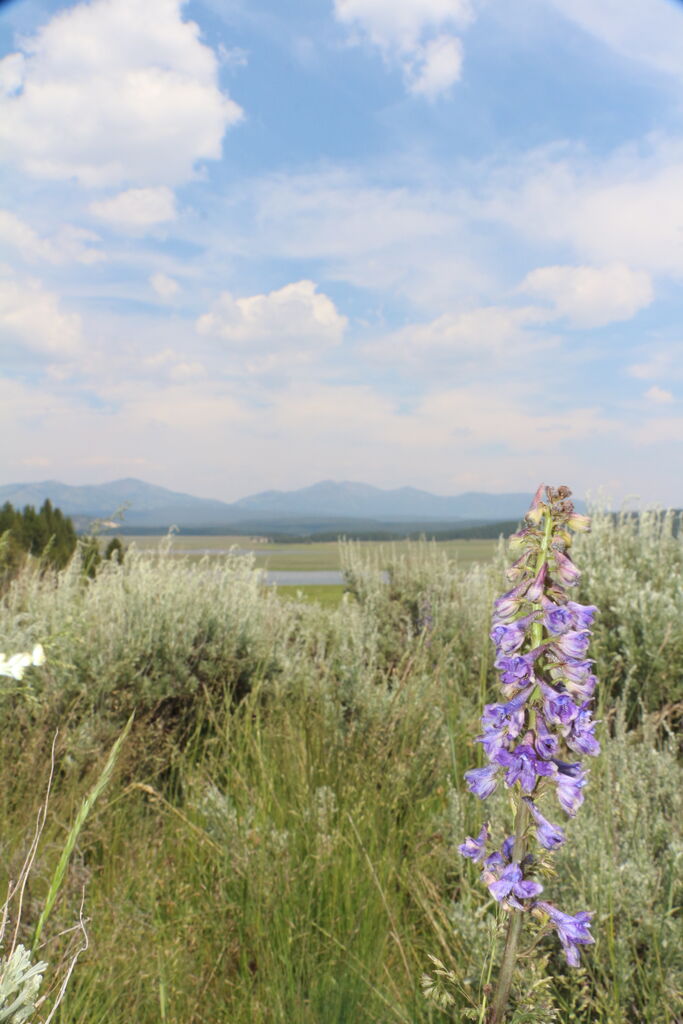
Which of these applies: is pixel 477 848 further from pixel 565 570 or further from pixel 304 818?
pixel 304 818

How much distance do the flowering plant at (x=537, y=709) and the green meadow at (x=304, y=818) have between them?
0.19 m

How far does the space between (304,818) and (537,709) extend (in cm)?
218

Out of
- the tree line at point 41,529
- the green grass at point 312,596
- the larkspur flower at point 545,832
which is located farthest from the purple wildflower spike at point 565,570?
the tree line at point 41,529

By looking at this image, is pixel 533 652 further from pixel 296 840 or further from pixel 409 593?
pixel 409 593

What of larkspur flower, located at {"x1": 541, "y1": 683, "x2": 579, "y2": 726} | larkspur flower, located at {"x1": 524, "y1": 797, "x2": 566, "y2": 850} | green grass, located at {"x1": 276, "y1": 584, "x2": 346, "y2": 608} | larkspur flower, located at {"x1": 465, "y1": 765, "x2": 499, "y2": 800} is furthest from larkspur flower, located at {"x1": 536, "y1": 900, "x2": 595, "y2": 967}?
green grass, located at {"x1": 276, "y1": 584, "x2": 346, "y2": 608}

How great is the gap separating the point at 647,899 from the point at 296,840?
140 cm

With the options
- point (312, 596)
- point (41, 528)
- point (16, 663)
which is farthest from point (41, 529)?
point (16, 663)

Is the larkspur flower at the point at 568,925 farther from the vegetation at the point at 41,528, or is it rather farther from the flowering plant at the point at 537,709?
the vegetation at the point at 41,528

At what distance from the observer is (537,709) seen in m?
1.39

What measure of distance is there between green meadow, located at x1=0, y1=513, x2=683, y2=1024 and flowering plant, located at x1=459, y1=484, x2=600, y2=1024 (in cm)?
19

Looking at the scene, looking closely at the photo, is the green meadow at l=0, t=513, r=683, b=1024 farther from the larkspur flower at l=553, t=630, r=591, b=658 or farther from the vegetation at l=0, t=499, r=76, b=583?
the vegetation at l=0, t=499, r=76, b=583

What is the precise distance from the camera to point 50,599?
6.05 metres

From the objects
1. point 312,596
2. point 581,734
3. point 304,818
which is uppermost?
point 581,734

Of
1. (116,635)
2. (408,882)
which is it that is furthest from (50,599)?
(408,882)
